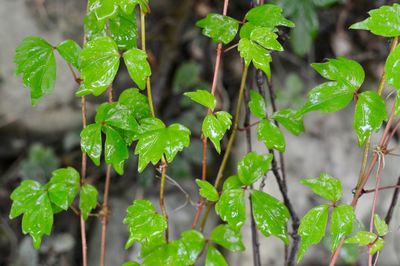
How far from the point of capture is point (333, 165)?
189 centimetres

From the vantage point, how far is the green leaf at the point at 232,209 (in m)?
0.93

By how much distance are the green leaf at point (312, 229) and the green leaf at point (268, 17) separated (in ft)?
1.11

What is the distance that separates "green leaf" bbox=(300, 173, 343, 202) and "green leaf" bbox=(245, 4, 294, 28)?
283 millimetres

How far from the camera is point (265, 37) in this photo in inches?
34.7

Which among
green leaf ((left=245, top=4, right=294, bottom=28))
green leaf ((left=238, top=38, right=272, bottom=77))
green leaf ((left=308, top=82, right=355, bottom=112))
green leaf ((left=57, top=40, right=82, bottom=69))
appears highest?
green leaf ((left=245, top=4, right=294, bottom=28))

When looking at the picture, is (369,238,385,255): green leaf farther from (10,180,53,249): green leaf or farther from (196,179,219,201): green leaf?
(10,180,53,249): green leaf

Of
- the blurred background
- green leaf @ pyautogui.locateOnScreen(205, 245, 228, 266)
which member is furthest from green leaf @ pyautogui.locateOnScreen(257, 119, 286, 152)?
the blurred background

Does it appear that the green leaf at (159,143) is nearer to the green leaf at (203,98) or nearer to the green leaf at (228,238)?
the green leaf at (203,98)

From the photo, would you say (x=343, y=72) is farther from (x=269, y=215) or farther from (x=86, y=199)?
(x=86, y=199)

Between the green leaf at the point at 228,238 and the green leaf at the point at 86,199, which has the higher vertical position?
the green leaf at the point at 86,199

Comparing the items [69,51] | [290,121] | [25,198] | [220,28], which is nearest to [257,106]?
[290,121]

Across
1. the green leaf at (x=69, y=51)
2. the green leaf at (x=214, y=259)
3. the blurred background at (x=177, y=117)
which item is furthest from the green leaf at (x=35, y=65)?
the blurred background at (x=177, y=117)

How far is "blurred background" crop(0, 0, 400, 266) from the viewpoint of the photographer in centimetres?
185

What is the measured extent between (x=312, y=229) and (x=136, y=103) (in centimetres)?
39
